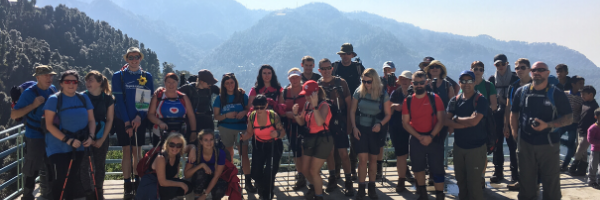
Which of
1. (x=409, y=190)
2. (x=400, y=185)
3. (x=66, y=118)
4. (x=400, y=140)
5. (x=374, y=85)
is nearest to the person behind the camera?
(x=66, y=118)

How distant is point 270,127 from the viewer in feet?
17.4

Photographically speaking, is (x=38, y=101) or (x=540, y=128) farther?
(x=38, y=101)

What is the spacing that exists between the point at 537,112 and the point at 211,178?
4.22 meters

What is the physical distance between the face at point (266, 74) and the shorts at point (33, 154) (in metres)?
3.04

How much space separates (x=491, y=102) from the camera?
605cm

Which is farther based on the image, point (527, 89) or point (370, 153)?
point (370, 153)

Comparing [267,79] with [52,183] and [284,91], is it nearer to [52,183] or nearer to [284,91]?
[284,91]

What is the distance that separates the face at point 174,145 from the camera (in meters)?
4.91

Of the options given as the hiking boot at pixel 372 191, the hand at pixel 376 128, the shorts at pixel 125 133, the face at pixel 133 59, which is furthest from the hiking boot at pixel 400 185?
the face at pixel 133 59

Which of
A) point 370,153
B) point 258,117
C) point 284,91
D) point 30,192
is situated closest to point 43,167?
point 30,192

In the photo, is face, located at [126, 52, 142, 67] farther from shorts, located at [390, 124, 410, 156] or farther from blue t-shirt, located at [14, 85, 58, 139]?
shorts, located at [390, 124, 410, 156]

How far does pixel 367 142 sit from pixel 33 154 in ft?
14.7

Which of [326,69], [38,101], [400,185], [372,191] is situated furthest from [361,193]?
[38,101]

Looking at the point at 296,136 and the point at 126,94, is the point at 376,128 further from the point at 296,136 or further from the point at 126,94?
the point at 126,94
